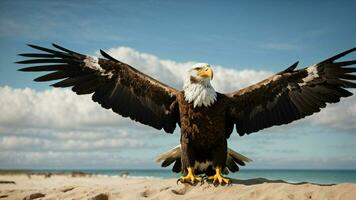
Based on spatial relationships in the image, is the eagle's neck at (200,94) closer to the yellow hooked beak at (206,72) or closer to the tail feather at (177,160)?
the yellow hooked beak at (206,72)

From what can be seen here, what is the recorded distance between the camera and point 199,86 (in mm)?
7414

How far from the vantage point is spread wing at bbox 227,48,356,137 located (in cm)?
782

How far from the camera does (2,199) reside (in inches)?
352

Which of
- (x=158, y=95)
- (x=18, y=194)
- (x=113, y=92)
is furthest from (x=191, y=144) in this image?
(x=18, y=194)

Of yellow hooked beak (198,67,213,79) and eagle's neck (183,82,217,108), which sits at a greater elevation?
yellow hooked beak (198,67,213,79)

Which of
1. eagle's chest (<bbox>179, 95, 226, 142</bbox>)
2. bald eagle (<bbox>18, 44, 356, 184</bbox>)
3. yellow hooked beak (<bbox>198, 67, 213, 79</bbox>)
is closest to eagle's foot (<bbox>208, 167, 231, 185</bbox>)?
bald eagle (<bbox>18, 44, 356, 184</bbox>)

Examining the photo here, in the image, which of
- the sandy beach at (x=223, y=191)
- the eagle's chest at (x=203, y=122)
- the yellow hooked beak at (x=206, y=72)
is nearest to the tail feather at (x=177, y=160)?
the sandy beach at (x=223, y=191)

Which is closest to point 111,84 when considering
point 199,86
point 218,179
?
point 199,86

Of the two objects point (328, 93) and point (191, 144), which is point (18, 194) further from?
point (328, 93)

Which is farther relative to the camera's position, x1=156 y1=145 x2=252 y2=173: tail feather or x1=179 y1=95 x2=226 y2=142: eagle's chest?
x1=156 y1=145 x2=252 y2=173: tail feather

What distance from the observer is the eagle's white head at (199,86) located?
287 inches

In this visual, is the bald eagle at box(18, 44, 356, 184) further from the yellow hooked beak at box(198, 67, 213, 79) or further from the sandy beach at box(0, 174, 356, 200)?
the sandy beach at box(0, 174, 356, 200)

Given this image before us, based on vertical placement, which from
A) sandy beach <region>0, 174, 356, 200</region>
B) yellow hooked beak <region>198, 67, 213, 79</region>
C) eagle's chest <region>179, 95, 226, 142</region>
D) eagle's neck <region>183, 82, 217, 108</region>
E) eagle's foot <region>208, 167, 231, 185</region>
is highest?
yellow hooked beak <region>198, 67, 213, 79</region>

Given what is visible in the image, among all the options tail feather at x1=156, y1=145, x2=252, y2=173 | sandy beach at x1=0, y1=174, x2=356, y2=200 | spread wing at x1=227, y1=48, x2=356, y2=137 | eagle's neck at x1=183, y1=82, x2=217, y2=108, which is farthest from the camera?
tail feather at x1=156, y1=145, x2=252, y2=173
